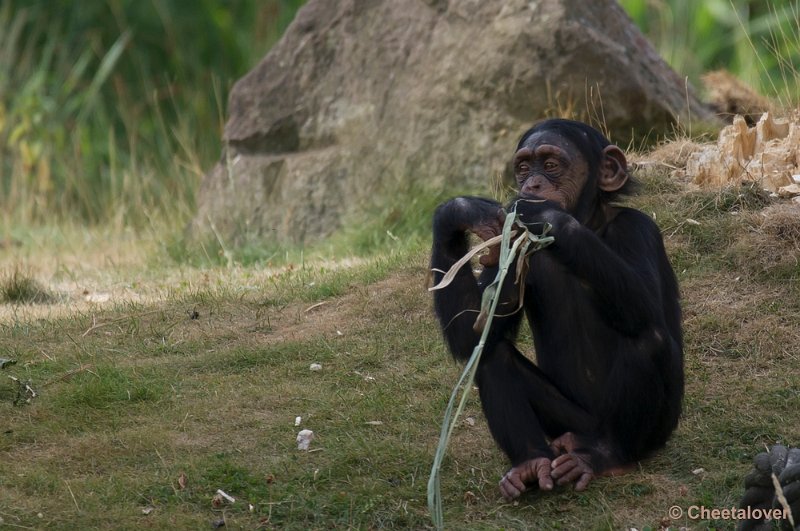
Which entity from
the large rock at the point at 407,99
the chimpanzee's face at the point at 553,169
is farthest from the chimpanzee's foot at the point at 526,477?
the large rock at the point at 407,99

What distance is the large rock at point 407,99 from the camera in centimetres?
864

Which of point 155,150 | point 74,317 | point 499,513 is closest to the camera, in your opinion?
point 499,513

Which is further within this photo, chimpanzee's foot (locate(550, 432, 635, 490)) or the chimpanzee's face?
the chimpanzee's face

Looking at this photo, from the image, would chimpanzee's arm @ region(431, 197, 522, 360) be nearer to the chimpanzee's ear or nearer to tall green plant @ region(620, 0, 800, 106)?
the chimpanzee's ear

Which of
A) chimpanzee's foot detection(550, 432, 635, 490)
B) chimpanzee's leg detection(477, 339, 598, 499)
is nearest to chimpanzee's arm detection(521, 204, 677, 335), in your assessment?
chimpanzee's leg detection(477, 339, 598, 499)

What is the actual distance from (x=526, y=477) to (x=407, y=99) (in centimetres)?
514

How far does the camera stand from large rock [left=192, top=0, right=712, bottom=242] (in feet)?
28.3

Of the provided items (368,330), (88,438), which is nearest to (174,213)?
(368,330)

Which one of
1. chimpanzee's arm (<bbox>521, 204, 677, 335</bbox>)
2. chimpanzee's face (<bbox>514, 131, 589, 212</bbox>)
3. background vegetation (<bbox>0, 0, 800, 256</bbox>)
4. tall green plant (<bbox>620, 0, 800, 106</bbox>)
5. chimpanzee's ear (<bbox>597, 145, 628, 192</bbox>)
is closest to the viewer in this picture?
chimpanzee's arm (<bbox>521, 204, 677, 335</bbox>)

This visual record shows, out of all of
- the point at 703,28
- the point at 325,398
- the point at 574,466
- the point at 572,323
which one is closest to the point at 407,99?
the point at 325,398

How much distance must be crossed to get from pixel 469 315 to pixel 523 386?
14.9 inches

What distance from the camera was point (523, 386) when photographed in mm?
4695

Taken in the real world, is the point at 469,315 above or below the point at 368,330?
above

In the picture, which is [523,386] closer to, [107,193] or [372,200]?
[372,200]
